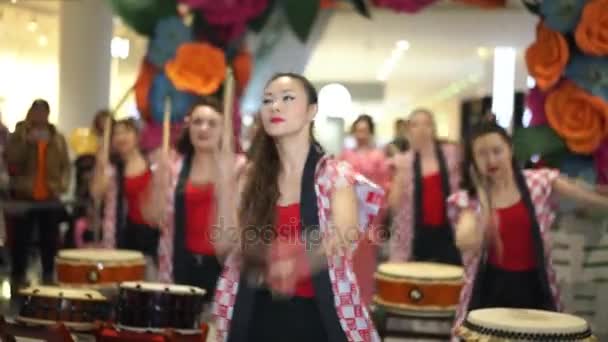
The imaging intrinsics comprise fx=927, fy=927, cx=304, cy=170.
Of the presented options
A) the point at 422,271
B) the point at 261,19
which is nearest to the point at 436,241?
the point at 422,271

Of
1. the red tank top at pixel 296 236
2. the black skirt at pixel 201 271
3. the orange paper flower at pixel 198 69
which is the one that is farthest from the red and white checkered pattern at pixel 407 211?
the red tank top at pixel 296 236

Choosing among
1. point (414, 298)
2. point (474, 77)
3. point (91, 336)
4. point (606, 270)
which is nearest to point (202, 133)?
point (91, 336)

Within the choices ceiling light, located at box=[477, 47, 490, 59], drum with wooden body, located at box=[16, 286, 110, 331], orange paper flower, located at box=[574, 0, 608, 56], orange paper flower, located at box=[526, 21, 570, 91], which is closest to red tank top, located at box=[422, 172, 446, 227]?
orange paper flower, located at box=[526, 21, 570, 91]

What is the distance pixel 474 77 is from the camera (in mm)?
9227

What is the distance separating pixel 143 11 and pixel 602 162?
2182mm

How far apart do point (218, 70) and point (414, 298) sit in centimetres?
139

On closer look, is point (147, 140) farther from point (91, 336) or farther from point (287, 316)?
point (287, 316)

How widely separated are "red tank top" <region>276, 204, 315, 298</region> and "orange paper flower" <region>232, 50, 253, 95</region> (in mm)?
2297

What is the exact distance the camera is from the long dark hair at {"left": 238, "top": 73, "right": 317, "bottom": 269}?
2.16m

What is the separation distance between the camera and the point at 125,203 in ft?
13.8

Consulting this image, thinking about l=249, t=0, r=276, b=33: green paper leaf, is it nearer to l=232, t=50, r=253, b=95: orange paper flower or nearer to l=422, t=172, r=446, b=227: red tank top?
l=232, t=50, r=253, b=95: orange paper flower

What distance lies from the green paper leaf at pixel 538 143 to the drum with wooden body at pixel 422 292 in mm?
568

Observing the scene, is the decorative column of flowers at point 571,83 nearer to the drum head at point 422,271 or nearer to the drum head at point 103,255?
the drum head at point 422,271

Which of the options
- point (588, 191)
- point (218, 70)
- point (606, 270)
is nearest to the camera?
point (588, 191)
